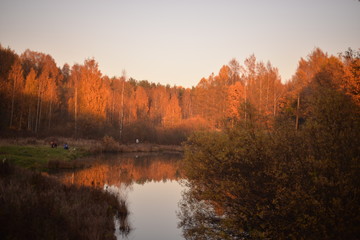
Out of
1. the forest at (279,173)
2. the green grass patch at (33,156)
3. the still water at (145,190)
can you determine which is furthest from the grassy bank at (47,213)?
the green grass patch at (33,156)

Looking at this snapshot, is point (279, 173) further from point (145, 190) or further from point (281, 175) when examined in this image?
point (145, 190)

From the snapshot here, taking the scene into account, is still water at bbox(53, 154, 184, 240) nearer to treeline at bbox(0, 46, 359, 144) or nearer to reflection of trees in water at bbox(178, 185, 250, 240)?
reflection of trees in water at bbox(178, 185, 250, 240)

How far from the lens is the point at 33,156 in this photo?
2116cm

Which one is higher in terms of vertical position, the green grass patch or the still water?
the green grass patch

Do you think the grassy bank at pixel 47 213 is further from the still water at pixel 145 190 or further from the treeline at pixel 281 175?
the treeline at pixel 281 175

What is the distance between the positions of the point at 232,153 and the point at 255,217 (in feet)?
6.87

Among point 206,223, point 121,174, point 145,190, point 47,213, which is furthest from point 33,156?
point 206,223

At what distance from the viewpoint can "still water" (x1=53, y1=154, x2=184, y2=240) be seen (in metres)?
10.7

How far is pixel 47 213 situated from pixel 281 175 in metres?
6.63

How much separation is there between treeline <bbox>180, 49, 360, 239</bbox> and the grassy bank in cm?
330

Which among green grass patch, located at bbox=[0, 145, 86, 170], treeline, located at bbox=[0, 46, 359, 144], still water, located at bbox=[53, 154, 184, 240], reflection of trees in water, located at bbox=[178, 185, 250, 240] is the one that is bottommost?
still water, located at bbox=[53, 154, 184, 240]

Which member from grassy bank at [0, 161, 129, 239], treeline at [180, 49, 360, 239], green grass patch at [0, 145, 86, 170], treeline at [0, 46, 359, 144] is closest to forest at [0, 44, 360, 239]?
treeline at [180, 49, 360, 239]

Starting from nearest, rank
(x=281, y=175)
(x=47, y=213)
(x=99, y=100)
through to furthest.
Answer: (x=47, y=213) → (x=281, y=175) → (x=99, y=100)

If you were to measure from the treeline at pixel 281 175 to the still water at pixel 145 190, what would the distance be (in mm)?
1825
